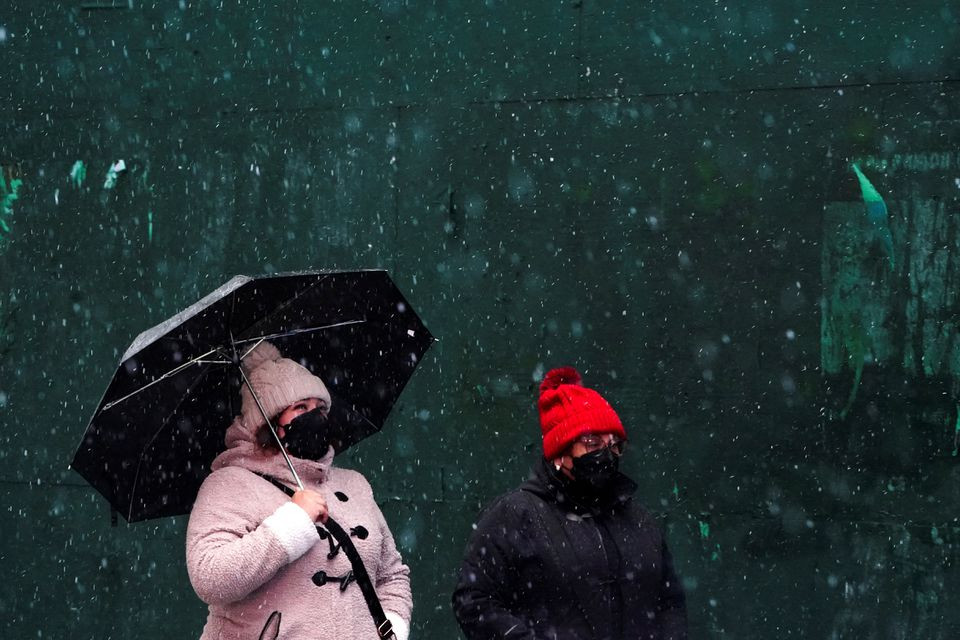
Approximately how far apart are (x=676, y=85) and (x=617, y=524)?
2701mm

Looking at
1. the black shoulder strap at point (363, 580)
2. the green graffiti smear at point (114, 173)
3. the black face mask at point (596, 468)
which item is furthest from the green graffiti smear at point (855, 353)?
the green graffiti smear at point (114, 173)

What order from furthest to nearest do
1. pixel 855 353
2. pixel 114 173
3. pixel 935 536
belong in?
pixel 114 173 < pixel 855 353 < pixel 935 536

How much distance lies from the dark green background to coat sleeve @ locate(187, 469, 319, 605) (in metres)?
2.58

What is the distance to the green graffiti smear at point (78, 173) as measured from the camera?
7.17 metres

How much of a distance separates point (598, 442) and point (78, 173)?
401cm

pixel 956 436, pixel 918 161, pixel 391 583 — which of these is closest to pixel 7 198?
pixel 391 583

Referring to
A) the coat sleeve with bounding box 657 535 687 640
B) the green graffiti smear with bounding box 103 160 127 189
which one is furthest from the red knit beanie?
the green graffiti smear with bounding box 103 160 127 189

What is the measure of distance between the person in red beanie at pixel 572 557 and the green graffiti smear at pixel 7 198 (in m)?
4.07

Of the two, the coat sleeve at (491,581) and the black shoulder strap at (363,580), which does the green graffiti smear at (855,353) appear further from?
the black shoulder strap at (363,580)

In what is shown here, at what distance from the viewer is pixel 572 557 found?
432 cm

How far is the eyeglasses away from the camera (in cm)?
439

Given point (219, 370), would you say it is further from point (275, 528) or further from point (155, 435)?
point (275, 528)

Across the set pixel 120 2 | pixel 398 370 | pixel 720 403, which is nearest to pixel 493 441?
pixel 720 403

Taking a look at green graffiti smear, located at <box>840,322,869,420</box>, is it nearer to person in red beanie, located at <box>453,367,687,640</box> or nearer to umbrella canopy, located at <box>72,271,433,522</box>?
person in red beanie, located at <box>453,367,687,640</box>
